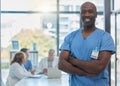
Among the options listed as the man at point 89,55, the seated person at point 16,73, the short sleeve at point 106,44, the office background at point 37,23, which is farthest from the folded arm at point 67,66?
the office background at point 37,23

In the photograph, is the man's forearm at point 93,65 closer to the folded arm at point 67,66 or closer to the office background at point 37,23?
the folded arm at point 67,66

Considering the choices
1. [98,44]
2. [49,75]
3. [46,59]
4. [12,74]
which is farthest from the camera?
[46,59]

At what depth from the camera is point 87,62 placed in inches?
70.8

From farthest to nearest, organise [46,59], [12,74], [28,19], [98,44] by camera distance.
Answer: [28,19] < [46,59] < [12,74] < [98,44]

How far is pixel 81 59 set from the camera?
1.83 meters

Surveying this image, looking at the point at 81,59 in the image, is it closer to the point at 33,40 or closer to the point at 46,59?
A: the point at 46,59

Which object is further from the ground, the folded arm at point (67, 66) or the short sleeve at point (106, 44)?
the short sleeve at point (106, 44)

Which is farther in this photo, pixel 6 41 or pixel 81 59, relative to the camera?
pixel 6 41

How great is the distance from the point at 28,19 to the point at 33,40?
553 millimetres

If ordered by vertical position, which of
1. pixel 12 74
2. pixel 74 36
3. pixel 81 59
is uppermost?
pixel 74 36

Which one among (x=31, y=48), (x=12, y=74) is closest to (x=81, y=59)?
(x=12, y=74)

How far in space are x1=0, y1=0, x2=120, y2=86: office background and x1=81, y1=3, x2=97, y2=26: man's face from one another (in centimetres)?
493

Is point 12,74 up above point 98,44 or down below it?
below

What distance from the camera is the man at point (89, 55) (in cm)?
180
